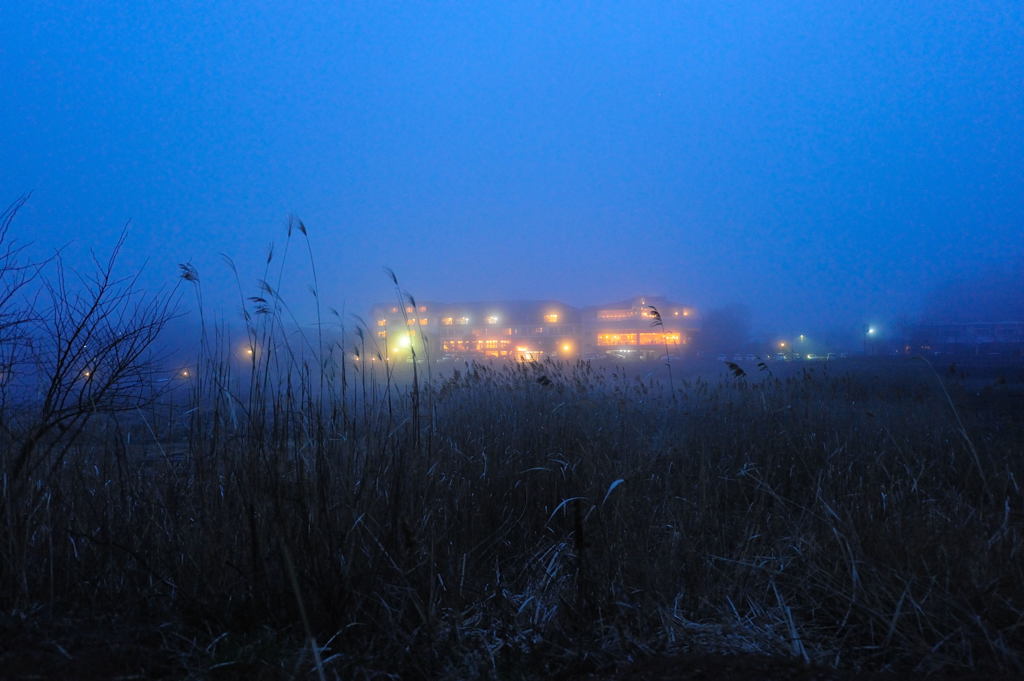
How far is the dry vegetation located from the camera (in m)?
2.41

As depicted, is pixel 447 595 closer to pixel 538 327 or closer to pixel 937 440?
pixel 937 440

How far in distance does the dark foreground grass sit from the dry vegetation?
14 millimetres

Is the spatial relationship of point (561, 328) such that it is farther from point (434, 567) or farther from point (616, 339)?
point (434, 567)

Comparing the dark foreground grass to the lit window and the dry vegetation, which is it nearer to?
the dry vegetation

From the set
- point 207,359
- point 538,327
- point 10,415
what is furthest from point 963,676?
point 538,327

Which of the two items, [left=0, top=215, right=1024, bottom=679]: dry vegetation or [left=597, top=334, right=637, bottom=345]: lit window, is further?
[left=597, top=334, right=637, bottom=345]: lit window

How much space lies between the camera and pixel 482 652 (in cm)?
251

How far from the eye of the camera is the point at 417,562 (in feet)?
10.1

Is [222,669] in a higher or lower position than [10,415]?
lower

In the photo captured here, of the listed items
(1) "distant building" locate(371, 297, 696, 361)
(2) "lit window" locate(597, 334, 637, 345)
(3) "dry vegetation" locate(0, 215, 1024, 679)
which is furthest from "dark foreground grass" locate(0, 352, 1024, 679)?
→ (2) "lit window" locate(597, 334, 637, 345)

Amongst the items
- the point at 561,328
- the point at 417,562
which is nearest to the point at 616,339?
the point at 561,328

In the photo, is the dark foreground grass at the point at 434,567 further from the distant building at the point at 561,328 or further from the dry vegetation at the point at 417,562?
the distant building at the point at 561,328

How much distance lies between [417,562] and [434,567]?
0.12 meters

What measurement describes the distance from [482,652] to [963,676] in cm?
178
